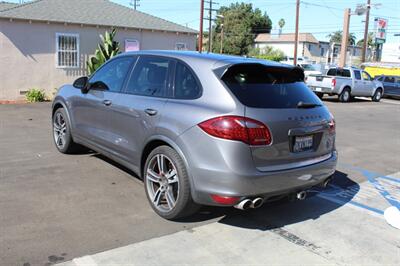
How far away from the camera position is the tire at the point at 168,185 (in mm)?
4137

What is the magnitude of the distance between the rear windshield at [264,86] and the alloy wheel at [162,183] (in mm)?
1013

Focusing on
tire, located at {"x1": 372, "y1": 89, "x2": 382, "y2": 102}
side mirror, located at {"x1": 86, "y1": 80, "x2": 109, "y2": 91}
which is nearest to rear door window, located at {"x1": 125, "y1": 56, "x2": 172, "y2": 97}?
side mirror, located at {"x1": 86, "y1": 80, "x2": 109, "y2": 91}

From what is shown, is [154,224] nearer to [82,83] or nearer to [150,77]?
[150,77]

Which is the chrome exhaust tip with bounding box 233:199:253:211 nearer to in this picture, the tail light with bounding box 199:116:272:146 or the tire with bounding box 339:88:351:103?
the tail light with bounding box 199:116:272:146

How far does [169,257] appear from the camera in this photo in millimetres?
3660

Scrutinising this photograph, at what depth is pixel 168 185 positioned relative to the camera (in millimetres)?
4449

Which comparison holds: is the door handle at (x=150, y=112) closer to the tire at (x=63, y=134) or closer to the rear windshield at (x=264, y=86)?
the rear windshield at (x=264, y=86)

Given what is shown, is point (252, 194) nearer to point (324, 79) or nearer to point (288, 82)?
point (288, 82)

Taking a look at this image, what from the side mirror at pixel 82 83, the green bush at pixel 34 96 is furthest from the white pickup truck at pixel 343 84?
the side mirror at pixel 82 83

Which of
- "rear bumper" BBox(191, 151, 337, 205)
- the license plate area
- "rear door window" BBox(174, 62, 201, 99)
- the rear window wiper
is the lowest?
"rear bumper" BBox(191, 151, 337, 205)

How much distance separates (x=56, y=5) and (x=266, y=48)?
55.0 m

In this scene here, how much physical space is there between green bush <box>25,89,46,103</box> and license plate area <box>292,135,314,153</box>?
1376 centimetres

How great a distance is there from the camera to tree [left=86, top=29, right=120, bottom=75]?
16.9 metres

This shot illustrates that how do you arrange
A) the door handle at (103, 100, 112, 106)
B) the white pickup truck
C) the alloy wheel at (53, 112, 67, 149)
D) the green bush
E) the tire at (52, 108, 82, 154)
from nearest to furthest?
1. the door handle at (103, 100, 112, 106)
2. the tire at (52, 108, 82, 154)
3. the alloy wheel at (53, 112, 67, 149)
4. the green bush
5. the white pickup truck
